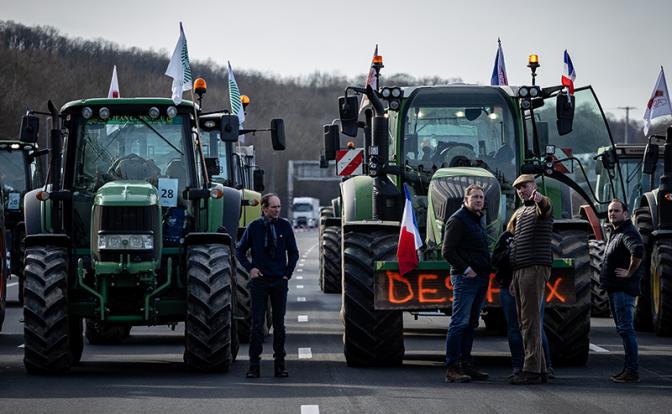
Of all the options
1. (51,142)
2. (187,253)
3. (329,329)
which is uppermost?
(51,142)

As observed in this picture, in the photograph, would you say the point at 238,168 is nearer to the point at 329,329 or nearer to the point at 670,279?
the point at 329,329

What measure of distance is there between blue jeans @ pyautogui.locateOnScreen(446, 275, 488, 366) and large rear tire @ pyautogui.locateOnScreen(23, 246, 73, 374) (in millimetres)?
3917

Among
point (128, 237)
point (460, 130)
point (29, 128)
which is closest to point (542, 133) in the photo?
point (460, 130)

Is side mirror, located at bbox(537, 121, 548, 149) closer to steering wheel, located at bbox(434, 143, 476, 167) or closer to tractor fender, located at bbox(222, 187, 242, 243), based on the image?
steering wheel, located at bbox(434, 143, 476, 167)

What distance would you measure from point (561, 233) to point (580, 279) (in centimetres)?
60

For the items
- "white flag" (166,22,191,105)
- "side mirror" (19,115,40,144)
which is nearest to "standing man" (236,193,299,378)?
"white flag" (166,22,191,105)

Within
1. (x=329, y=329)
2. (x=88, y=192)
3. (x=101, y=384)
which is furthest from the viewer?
(x=329, y=329)

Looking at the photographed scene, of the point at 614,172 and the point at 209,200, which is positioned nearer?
the point at 209,200

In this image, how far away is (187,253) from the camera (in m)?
16.3

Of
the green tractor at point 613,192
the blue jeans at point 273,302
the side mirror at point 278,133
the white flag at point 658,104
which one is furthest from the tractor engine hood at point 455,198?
the white flag at point 658,104

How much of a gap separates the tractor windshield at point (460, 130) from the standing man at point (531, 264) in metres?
3.00

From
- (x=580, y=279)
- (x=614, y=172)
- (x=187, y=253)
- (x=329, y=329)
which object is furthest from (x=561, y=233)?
(x=614, y=172)

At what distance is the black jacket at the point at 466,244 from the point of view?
14992mm

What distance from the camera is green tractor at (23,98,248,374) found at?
52.0 ft
